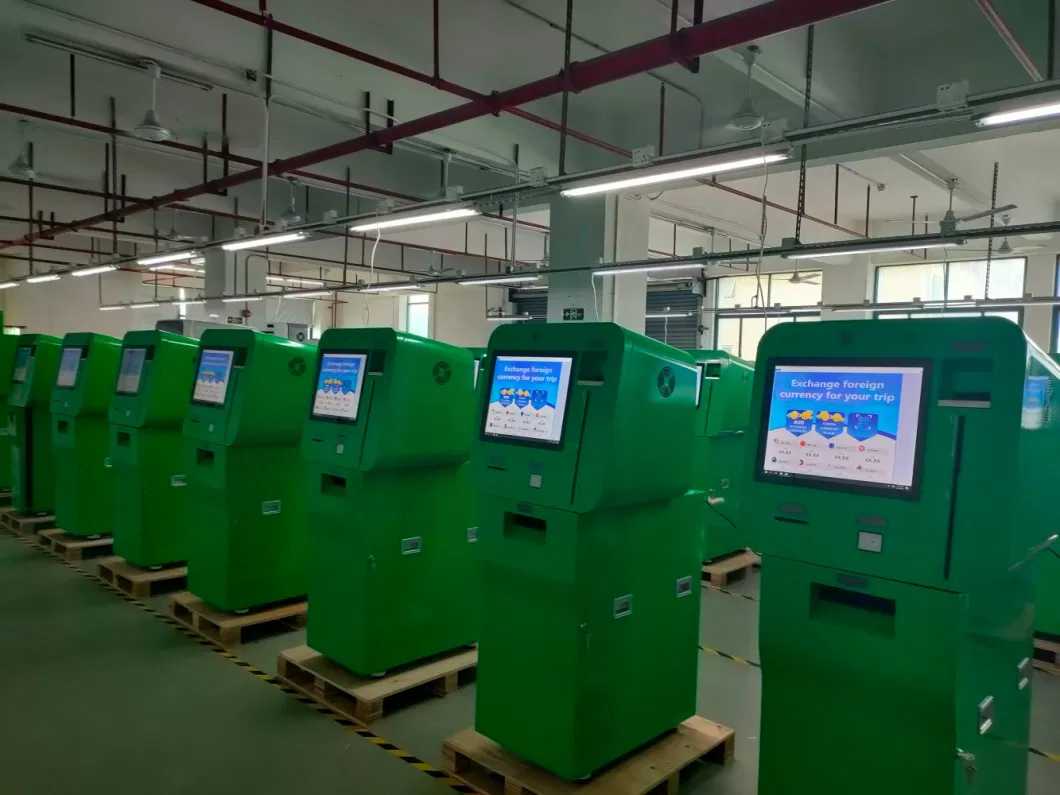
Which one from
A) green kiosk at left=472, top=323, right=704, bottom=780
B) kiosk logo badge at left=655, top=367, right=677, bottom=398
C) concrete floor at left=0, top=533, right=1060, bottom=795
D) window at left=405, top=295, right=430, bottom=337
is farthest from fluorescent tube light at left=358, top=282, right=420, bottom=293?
window at left=405, top=295, right=430, bottom=337

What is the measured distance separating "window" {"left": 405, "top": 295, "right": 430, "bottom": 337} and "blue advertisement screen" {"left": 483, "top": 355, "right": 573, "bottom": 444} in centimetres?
1592

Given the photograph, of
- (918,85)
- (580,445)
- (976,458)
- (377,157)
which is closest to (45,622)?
(580,445)

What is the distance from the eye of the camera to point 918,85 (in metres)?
5.27

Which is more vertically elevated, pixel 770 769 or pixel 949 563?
pixel 949 563

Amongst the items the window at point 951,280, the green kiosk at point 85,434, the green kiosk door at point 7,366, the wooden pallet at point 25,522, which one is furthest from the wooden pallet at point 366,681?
the window at point 951,280

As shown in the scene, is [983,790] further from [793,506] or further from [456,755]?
[456,755]

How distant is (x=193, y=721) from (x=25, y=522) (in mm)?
4372

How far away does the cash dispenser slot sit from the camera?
2.10m

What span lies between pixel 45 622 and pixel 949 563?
4.93 m

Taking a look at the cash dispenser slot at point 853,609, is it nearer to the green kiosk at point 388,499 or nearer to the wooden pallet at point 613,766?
the wooden pallet at point 613,766

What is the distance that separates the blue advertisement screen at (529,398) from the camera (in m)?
2.71

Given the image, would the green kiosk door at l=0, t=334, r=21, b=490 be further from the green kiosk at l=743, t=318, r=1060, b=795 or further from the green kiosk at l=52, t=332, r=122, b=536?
the green kiosk at l=743, t=318, r=1060, b=795

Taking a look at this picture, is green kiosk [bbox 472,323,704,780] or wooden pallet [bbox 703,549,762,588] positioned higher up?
green kiosk [bbox 472,323,704,780]

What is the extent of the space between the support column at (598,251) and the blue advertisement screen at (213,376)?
3813 millimetres
